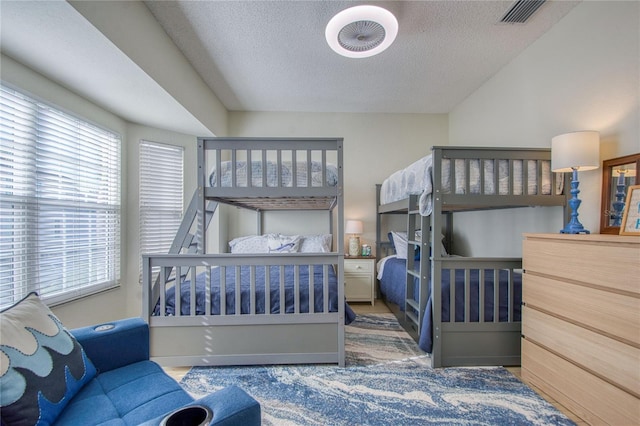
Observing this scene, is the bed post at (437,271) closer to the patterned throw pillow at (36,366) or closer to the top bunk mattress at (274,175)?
the top bunk mattress at (274,175)

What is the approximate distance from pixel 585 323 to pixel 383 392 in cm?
126

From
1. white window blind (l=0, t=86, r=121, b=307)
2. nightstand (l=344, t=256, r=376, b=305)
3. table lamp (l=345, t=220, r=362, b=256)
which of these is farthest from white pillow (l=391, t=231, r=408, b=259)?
white window blind (l=0, t=86, r=121, b=307)

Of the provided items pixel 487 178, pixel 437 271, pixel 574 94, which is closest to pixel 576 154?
pixel 487 178

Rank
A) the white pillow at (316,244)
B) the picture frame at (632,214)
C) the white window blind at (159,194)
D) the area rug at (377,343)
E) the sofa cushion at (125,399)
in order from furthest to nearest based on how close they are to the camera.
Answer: the white pillow at (316,244) → the white window blind at (159,194) → the area rug at (377,343) → the picture frame at (632,214) → the sofa cushion at (125,399)

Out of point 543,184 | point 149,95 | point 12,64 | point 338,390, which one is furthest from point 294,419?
point 12,64

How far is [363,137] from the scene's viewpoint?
13.4 feet

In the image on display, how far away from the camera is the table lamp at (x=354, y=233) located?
377 centimetres

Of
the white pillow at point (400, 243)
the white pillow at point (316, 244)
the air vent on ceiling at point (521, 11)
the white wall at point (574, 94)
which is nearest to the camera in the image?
the white wall at point (574, 94)

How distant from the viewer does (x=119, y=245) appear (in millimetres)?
2992

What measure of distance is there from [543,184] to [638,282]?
3.52 ft

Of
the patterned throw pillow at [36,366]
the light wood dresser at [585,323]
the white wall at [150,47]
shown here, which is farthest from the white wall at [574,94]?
the white wall at [150,47]

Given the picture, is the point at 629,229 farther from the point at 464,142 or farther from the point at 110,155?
the point at 110,155

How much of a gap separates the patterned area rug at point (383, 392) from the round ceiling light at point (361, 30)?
2.52m

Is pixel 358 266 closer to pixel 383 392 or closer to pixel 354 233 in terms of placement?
pixel 354 233
